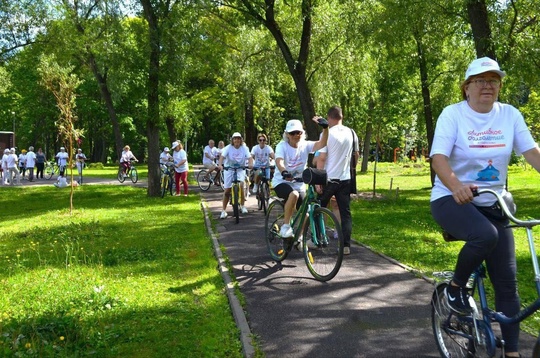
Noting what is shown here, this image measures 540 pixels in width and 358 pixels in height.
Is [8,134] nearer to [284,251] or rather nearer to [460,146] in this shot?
[284,251]

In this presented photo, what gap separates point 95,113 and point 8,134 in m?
15.8

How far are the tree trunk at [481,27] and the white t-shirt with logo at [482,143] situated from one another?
27.8 ft

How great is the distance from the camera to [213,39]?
2253 centimetres

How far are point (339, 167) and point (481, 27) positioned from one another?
5.82 metres

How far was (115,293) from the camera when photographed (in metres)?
6.50

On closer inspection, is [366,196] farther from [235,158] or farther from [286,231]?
[286,231]

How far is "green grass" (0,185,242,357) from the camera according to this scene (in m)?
4.83

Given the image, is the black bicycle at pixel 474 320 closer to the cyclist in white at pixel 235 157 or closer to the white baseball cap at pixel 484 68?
the white baseball cap at pixel 484 68

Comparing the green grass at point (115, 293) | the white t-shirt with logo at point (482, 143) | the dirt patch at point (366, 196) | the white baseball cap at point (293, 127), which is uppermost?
the white baseball cap at point (293, 127)

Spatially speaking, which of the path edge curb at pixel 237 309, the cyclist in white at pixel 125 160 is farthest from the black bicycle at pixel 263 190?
the cyclist in white at pixel 125 160

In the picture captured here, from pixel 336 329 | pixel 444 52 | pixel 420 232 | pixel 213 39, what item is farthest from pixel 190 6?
pixel 336 329

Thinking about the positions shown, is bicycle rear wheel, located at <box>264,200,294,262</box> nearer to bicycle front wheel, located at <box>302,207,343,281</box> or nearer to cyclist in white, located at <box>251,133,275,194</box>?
bicycle front wheel, located at <box>302,207,343,281</box>

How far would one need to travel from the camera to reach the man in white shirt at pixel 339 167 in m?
8.13

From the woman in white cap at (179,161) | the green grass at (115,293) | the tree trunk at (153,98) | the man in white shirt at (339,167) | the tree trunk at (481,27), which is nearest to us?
the green grass at (115,293)
